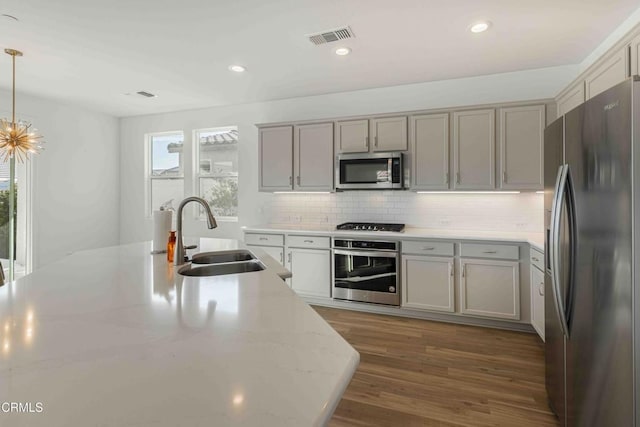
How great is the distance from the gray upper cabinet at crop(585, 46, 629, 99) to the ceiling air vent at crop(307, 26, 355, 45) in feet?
6.01

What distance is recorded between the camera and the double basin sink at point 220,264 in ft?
6.12

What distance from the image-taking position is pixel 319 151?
416 cm

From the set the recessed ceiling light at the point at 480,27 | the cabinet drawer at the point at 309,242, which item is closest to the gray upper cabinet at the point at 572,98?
the recessed ceiling light at the point at 480,27

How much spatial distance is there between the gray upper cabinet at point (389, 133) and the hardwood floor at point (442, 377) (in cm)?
197

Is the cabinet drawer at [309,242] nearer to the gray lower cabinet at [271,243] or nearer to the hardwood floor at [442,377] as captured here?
the gray lower cabinet at [271,243]

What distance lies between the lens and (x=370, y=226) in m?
3.95

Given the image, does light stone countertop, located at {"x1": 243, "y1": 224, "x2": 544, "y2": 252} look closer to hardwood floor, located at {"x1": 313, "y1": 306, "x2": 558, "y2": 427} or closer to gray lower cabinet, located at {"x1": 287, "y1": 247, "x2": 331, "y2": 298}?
gray lower cabinet, located at {"x1": 287, "y1": 247, "x2": 331, "y2": 298}

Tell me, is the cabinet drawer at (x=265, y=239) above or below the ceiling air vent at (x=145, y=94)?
below

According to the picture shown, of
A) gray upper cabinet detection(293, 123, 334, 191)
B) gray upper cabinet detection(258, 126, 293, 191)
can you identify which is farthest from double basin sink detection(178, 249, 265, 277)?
gray upper cabinet detection(258, 126, 293, 191)

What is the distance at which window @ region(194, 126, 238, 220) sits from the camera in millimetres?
5164

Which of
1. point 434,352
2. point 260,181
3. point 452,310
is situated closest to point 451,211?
point 452,310

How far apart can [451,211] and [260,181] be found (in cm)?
249

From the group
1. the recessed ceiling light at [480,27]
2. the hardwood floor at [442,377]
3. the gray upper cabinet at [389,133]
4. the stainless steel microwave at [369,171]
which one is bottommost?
the hardwood floor at [442,377]

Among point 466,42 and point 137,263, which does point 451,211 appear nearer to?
point 466,42
